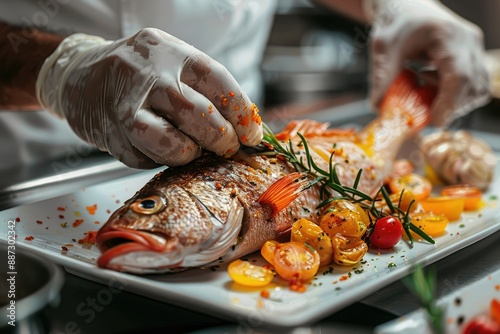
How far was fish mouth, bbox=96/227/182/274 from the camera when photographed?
3.69 ft

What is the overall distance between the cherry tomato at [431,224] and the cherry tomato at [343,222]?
162mm

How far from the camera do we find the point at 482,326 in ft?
3.10

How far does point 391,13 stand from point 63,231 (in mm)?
1482

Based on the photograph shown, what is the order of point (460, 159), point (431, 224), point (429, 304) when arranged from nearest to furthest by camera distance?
point (429, 304)
point (431, 224)
point (460, 159)

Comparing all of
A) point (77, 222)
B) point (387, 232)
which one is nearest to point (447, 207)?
point (387, 232)

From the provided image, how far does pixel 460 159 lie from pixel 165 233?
3.59 ft

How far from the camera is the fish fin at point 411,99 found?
2109 mm

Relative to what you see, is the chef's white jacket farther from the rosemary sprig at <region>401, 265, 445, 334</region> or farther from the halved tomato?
the rosemary sprig at <region>401, 265, 445, 334</region>

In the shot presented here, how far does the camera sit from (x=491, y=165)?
1.90 m

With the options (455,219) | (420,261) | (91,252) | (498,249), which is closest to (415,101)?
(455,219)

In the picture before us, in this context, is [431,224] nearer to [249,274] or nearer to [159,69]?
[249,274]

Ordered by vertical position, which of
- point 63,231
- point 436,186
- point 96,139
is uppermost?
point 96,139

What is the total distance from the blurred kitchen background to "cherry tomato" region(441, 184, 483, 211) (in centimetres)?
87

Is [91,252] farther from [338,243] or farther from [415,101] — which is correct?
[415,101]
